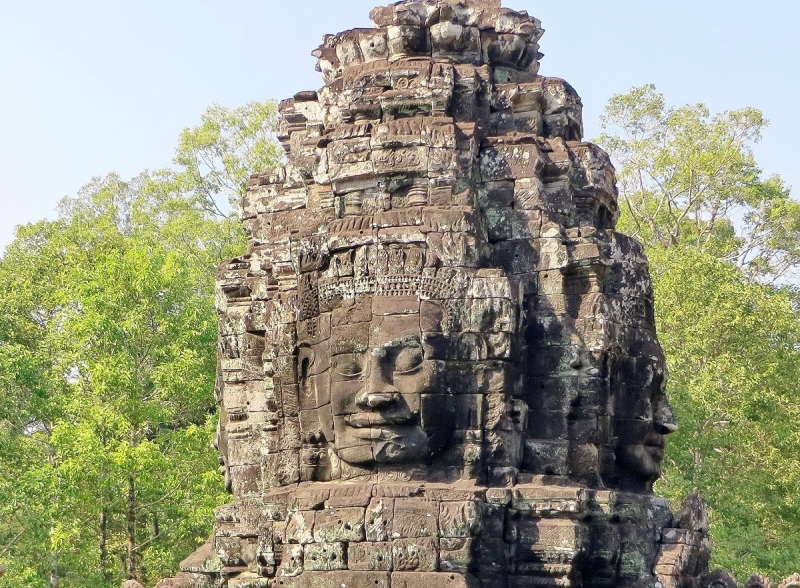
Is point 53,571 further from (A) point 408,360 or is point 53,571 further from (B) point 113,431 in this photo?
(A) point 408,360

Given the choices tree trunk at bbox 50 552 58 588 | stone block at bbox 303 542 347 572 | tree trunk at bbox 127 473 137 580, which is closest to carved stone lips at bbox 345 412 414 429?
stone block at bbox 303 542 347 572

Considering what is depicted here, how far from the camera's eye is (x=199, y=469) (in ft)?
75.7

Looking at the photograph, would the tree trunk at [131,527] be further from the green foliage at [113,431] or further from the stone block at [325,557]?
the stone block at [325,557]

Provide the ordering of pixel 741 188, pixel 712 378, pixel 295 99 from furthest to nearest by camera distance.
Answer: pixel 741 188, pixel 712 378, pixel 295 99

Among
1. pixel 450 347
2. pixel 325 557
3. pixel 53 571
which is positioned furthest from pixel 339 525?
pixel 53 571

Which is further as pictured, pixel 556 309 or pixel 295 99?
pixel 295 99

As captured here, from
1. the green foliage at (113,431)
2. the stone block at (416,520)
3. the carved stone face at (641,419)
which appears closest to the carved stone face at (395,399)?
the stone block at (416,520)

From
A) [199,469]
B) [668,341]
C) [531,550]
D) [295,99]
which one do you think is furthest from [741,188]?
[531,550]

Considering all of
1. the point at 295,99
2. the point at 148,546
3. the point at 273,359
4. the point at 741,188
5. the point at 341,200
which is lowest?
the point at 148,546

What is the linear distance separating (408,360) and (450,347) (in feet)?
1.20

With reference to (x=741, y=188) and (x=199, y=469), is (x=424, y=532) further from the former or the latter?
(x=741, y=188)

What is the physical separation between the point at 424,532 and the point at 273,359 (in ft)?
8.72

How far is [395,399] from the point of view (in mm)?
11602

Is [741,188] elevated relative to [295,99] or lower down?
elevated
